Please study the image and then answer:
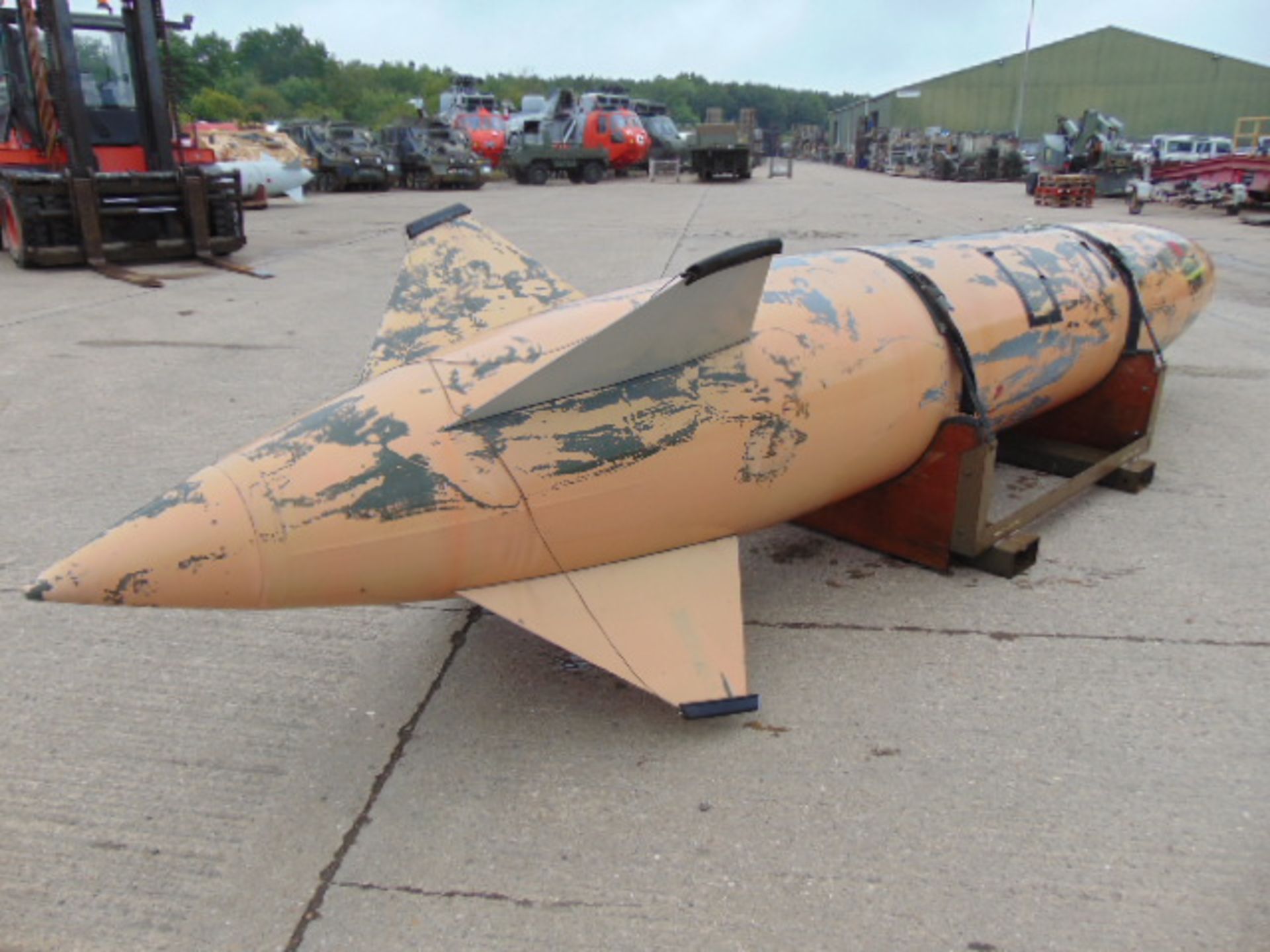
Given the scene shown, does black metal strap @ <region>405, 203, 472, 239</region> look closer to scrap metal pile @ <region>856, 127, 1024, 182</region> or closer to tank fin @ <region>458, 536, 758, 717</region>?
tank fin @ <region>458, 536, 758, 717</region>

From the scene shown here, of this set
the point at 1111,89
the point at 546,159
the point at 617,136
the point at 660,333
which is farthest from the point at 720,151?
the point at 1111,89

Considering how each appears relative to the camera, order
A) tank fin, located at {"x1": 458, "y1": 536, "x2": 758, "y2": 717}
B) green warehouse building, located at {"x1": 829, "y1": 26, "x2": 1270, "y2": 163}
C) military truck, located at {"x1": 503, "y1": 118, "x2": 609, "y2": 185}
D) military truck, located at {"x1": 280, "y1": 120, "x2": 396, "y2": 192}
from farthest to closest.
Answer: green warehouse building, located at {"x1": 829, "y1": 26, "x2": 1270, "y2": 163}
military truck, located at {"x1": 503, "y1": 118, "x2": 609, "y2": 185}
military truck, located at {"x1": 280, "y1": 120, "x2": 396, "y2": 192}
tank fin, located at {"x1": 458, "y1": 536, "x2": 758, "y2": 717}

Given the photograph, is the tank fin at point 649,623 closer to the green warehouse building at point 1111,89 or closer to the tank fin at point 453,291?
the tank fin at point 453,291

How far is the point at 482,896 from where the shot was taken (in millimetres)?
1775

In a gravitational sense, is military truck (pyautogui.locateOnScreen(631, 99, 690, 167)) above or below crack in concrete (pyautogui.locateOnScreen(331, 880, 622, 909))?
above

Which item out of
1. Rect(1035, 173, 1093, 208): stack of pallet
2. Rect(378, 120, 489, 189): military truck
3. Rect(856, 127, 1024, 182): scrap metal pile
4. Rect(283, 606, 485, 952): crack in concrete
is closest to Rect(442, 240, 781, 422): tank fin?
Rect(283, 606, 485, 952): crack in concrete

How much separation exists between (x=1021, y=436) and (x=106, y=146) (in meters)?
9.44

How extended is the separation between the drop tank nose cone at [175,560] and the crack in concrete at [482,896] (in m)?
0.65

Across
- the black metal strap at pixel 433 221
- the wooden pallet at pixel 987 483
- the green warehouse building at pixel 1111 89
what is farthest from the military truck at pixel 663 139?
the black metal strap at pixel 433 221

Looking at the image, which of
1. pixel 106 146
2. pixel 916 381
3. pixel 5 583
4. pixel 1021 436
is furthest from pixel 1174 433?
pixel 106 146

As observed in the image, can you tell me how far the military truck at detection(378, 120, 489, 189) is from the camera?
22.2 metres

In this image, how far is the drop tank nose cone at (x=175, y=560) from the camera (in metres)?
1.80

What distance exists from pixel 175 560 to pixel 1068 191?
1965 centimetres

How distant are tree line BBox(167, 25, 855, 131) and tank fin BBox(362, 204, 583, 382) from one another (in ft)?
92.9
